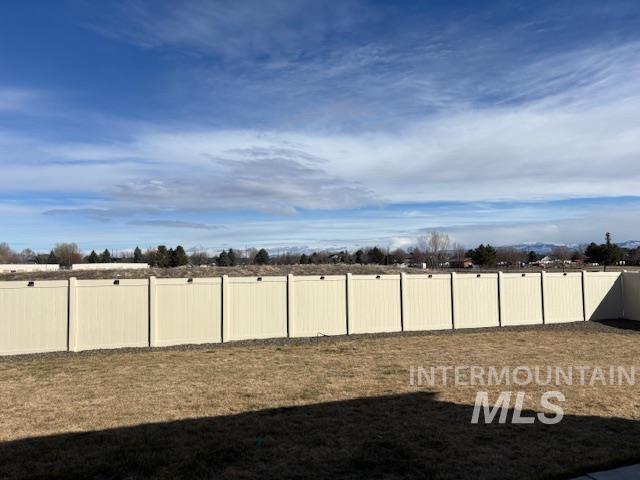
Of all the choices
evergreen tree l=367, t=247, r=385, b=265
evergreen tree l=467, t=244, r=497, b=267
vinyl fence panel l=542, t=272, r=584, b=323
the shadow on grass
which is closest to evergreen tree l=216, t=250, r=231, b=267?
evergreen tree l=367, t=247, r=385, b=265

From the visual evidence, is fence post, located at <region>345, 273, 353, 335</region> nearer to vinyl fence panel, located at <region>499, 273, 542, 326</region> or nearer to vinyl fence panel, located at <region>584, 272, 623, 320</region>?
vinyl fence panel, located at <region>499, 273, 542, 326</region>

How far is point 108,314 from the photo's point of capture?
11.9 metres

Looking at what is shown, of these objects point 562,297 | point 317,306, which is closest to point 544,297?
point 562,297

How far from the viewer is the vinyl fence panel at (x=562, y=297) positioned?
16.5m

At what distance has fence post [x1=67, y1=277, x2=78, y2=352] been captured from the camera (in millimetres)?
11477

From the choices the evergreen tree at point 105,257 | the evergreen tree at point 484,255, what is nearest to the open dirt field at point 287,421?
the evergreen tree at point 484,255

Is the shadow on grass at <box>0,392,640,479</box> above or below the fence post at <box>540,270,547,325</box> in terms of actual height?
below

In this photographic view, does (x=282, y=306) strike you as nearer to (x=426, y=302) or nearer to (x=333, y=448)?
(x=426, y=302)

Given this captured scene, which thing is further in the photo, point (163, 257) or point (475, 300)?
point (163, 257)

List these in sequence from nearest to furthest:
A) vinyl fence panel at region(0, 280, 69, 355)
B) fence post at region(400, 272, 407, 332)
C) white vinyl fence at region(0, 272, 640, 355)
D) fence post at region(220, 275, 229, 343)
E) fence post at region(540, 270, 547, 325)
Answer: vinyl fence panel at region(0, 280, 69, 355), white vinyl fence at region(0, 272, 640, 355), fence post at region(220, 275, 229, 343), fence post at region(400, 272, 407, 332), fence post at region(540, 270, 547, 325)

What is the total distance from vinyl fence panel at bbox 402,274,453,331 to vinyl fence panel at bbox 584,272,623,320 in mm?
5500

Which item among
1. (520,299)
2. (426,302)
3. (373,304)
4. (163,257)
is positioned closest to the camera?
(373,304)

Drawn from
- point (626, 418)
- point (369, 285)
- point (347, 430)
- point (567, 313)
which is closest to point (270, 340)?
point (369, 285)

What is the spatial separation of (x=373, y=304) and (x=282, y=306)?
2769 mm
